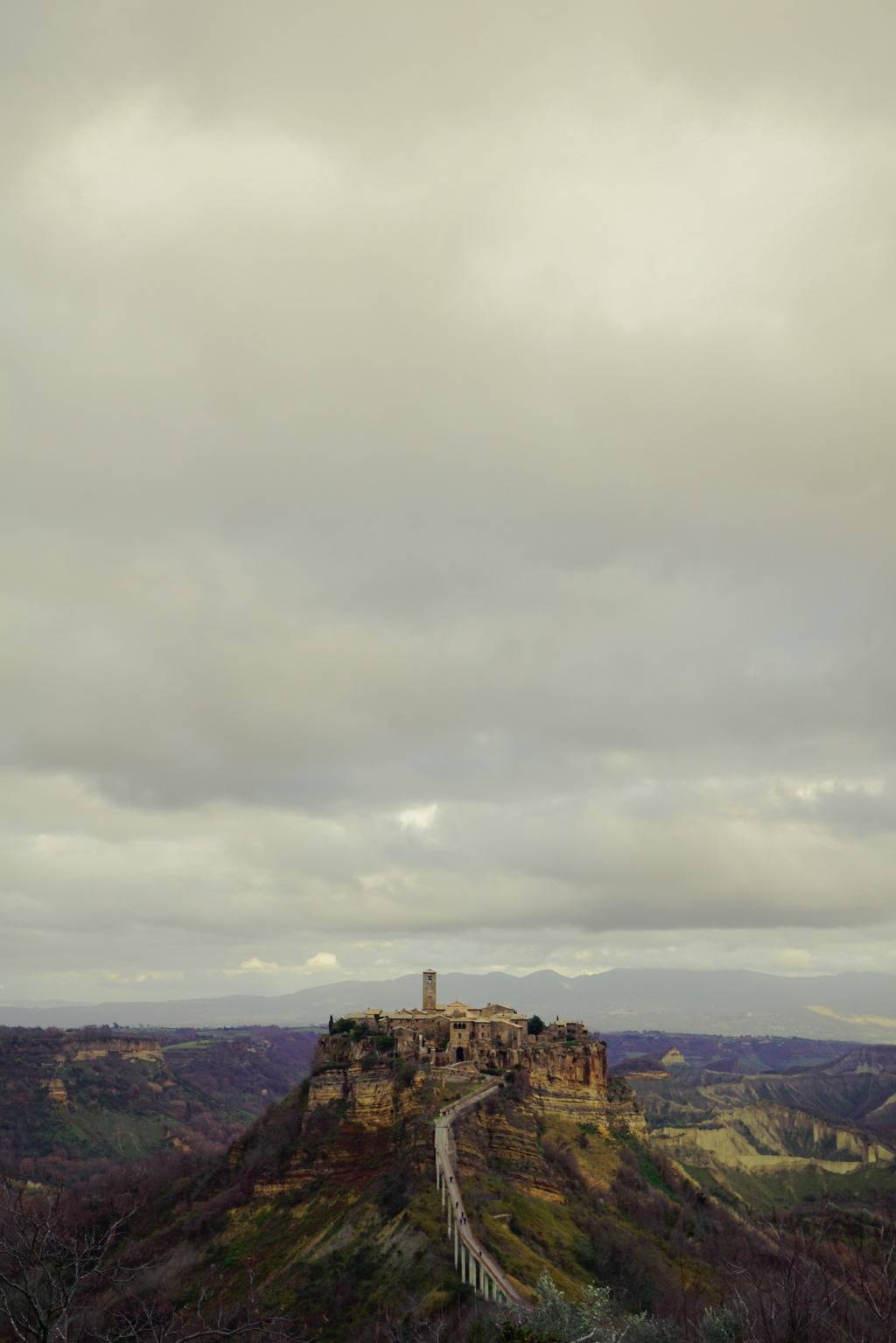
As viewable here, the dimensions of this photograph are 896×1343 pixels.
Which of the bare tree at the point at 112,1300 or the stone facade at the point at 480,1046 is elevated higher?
the stone facade at the point at 480,1046

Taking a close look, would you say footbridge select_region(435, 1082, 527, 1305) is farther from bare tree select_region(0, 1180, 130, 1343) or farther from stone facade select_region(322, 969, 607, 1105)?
bare tree select_region(0, 1180, 130, 1343)

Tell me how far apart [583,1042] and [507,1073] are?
16037 millimetres

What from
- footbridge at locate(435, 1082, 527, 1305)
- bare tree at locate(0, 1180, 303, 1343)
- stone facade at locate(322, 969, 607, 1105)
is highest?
stone facade at locate(322, 969, 607, 1105)

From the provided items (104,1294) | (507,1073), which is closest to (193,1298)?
Answer: (104,1294)

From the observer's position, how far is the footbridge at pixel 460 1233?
68500 mm

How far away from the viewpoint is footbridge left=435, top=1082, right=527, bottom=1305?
68.5 m

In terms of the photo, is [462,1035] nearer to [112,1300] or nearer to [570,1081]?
[570,1081]

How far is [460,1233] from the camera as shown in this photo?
254 feet

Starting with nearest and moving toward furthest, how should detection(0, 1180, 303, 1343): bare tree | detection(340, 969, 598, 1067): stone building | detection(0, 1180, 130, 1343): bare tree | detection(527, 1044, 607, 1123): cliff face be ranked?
detection(0, 1180, 130, 1343): bare tree → detection(0, 1180, 303, 1343): bare tree → detection(527, 1044, 607, 1123): cliff face → detection(340, 969, 598, 1067): stone building

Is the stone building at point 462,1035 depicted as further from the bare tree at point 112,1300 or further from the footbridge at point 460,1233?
the bare tree at point 112,1300

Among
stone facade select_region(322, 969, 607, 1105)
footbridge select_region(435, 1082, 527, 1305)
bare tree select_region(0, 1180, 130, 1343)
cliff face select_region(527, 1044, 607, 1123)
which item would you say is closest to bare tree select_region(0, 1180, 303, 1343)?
bare tree select_region(0, 1180, 130, 1343)

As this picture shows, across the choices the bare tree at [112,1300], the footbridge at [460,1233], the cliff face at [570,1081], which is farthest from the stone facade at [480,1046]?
the bare tree at [112,1300]

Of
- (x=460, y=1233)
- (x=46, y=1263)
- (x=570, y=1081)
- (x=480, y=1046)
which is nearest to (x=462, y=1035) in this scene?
(x=480, y=1046)

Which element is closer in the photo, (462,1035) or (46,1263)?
(46,1263)
